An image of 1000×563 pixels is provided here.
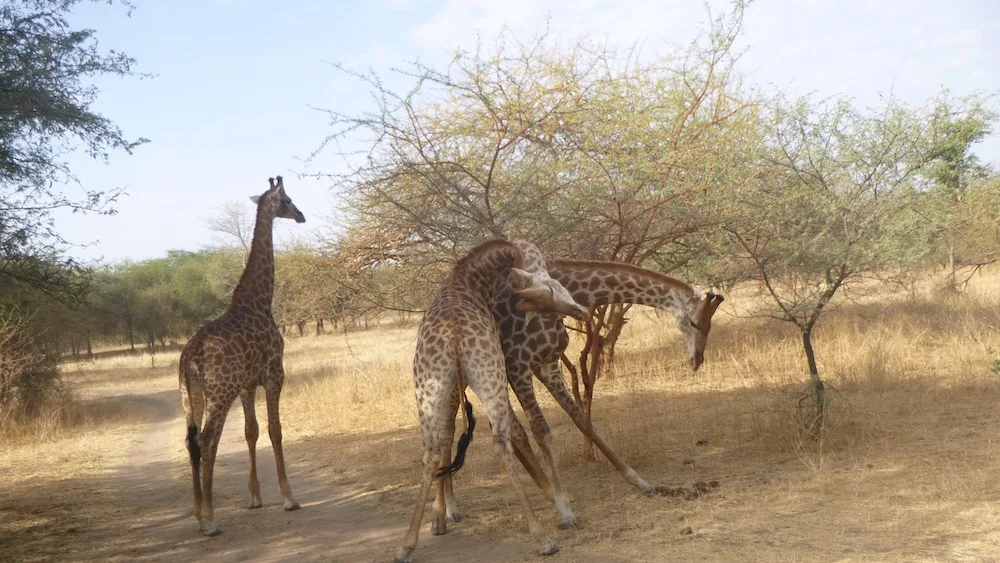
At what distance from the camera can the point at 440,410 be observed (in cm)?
521

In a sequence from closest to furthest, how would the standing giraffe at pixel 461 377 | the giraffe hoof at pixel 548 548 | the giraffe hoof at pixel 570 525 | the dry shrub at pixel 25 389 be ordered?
1. the giraffe hoof at pixel 548 548
2. the standing giraffe at pixel 461 377
3. the giraffe hoof at pixel 570 525
4. the dry shrub at pixel 25 389

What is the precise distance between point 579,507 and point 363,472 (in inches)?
124

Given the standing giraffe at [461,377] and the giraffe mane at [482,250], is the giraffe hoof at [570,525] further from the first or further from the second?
the giraffe mane at [482,250]

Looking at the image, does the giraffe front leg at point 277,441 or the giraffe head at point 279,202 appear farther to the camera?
the giraffe head at point 279,202

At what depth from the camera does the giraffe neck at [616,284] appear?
20.9 feet

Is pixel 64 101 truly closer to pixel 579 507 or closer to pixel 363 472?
pixel 363 472

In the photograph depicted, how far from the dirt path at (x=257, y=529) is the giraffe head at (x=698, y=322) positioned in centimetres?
204

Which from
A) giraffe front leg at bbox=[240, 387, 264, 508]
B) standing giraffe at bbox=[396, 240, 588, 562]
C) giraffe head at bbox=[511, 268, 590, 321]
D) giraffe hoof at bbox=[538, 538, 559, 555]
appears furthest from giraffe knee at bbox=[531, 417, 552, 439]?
giraffe front leg at bbox=[240, 387, 264, 508]

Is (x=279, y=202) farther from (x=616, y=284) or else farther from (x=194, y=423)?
(x=616, y=284)

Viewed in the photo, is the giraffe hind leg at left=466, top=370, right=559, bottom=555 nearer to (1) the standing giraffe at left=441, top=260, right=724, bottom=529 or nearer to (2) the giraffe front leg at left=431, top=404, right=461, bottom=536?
(2) the giraffe front leg at left=431, top=404, right=461, bottom=536

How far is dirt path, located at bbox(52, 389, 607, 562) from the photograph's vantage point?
18.1 feet

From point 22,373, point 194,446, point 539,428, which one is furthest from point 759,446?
point 22,373

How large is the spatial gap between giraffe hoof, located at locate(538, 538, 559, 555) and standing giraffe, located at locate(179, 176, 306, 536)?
3.06 metres

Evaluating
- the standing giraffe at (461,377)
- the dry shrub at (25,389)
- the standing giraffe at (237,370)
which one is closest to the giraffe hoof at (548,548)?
the standing giraffe at (461,377)
